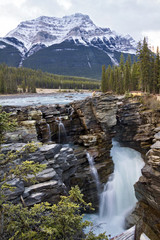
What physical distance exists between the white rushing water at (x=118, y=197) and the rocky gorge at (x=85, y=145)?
3.41 feet

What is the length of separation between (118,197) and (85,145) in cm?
824

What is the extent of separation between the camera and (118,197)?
813 inches

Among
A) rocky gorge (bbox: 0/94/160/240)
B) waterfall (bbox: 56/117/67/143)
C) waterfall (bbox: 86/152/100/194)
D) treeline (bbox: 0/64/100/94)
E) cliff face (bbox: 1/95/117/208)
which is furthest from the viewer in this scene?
treeline (bbox: 0/64/100/94)

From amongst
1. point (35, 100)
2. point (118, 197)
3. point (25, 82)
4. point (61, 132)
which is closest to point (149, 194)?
point (118, 197)

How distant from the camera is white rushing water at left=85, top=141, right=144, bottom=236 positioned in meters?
18.0

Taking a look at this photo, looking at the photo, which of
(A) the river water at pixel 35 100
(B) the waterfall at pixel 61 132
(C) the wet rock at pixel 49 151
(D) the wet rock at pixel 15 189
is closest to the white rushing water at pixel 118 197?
(B) the waterfall at pixel 61 132

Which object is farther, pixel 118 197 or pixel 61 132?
pixel 61 132

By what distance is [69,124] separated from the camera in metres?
27.1

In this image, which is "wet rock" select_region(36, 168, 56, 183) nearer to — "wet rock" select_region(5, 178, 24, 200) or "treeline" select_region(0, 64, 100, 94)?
"wet rock" select_region(5, 178, 24, 200)

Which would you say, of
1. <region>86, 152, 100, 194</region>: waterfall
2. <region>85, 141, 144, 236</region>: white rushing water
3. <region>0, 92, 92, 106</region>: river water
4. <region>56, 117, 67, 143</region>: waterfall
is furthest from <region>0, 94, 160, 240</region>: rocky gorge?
<region>0, 92, 92, 106</region>: river water

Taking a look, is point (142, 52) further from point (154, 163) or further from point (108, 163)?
point (154, 163)

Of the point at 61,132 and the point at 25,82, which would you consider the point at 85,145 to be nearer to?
the point at 61,132

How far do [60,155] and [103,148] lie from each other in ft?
32.6

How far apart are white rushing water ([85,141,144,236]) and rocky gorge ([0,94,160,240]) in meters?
1.04
